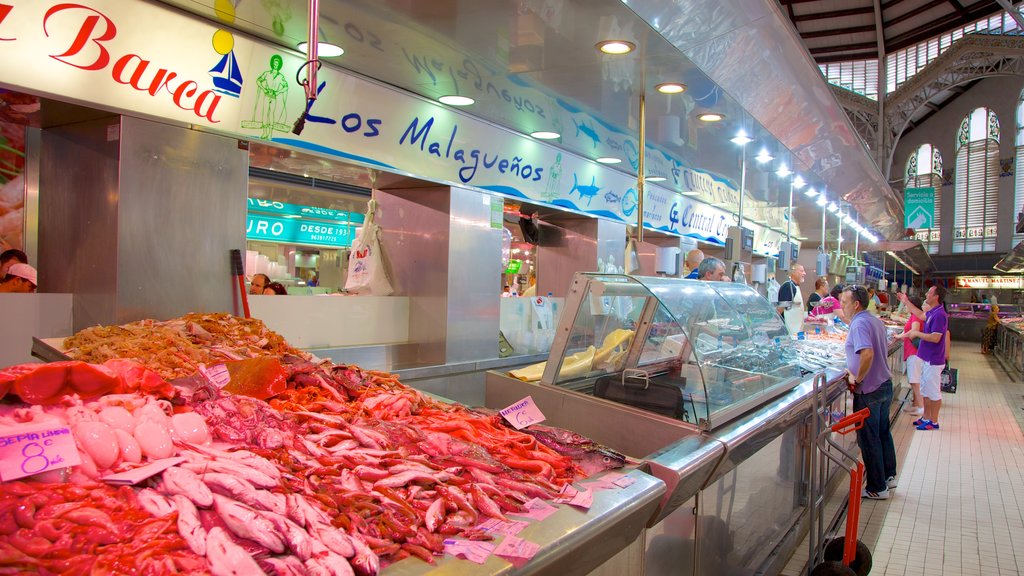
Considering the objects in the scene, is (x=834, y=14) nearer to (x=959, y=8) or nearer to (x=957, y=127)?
(x=959, y=8)

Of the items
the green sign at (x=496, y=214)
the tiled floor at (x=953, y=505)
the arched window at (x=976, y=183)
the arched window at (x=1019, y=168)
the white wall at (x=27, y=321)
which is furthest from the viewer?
the arched window at (x=976, y=183)

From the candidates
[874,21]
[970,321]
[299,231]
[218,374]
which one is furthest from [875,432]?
[874,21]

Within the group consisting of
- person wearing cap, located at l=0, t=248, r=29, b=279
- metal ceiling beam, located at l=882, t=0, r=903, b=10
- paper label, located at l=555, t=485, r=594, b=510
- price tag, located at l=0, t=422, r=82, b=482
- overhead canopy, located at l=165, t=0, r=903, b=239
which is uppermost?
metal ceiling beam, located at l=882, t=0, r=903, b=10

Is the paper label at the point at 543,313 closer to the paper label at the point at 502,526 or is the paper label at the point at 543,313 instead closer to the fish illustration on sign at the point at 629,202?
the fish illustration on sign at the point at 629,202

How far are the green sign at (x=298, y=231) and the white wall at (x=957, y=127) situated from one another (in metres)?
30.6

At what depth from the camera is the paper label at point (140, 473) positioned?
1.57m

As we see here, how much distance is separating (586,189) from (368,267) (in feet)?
10.5

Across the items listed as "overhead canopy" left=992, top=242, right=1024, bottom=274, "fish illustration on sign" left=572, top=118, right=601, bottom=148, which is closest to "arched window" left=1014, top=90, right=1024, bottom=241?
"overhead canopy" left=992, top=242, right=1024, bottom=274

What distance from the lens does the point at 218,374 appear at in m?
2.51

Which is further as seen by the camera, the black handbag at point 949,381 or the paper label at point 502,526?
the black handbag at point 949,381

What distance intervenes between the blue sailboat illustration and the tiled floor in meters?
4.65

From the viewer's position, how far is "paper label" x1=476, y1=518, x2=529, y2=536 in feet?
5.77

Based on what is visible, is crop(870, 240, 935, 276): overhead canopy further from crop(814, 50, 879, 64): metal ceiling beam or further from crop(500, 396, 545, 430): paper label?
crop(500, 396, 545, 430): paper label

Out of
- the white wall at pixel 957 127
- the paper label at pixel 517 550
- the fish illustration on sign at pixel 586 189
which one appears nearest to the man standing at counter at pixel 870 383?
the fish illustration on sign at pixel 586 189
